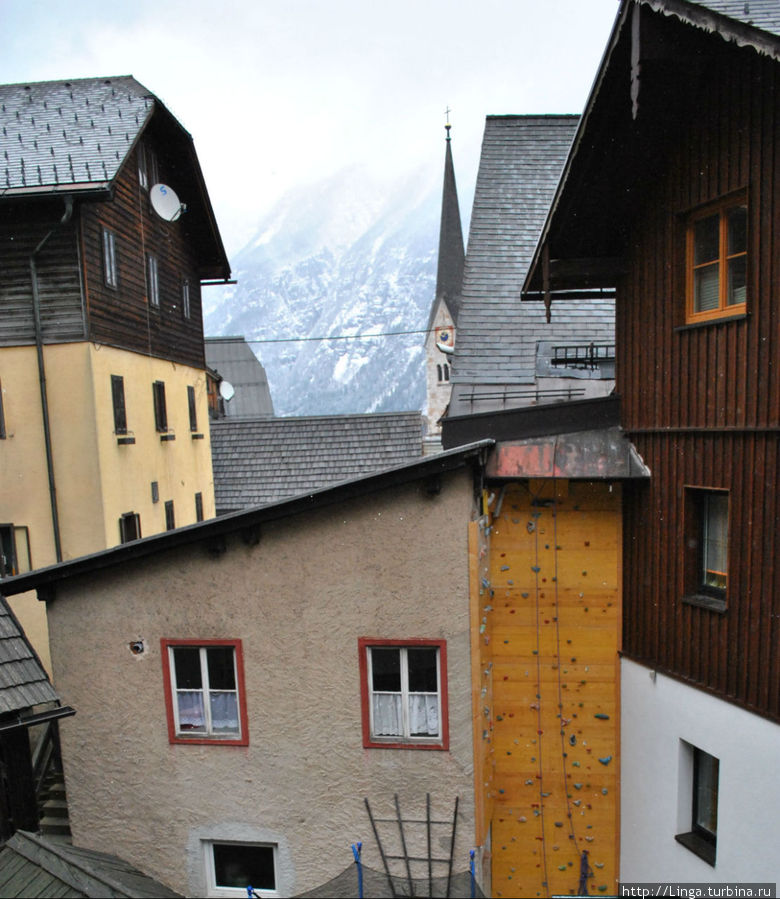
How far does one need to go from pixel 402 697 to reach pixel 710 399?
4.35 metres

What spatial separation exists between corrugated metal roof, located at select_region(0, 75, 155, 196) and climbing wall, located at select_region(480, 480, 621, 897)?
8833 millimetres

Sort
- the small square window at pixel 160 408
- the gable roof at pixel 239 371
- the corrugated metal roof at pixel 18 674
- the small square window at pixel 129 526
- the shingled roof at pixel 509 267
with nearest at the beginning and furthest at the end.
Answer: the corrugated metal roof at pixel 18 674 < the shingled roof at pixel 509 267 < the small square window at pixel 129 526 < the small square window at pixel 160 408 < the gable roof at pixel 239 371

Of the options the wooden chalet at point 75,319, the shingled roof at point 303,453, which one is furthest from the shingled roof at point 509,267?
the shingled roof at point 303,453

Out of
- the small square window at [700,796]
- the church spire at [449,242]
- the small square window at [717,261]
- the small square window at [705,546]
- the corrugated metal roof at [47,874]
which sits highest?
the church spire at [449,242]

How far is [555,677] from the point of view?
24.7 ft

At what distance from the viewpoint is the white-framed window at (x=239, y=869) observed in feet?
23.7

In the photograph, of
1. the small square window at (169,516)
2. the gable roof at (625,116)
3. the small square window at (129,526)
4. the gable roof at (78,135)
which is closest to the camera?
the gable roof at (625,116)

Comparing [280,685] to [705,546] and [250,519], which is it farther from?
[705,546]

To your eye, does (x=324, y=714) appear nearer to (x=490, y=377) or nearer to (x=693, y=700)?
(x=693, y=700)

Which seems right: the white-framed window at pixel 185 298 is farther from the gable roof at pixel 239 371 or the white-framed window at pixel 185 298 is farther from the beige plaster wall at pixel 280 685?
the gable roof at pixel 239 371

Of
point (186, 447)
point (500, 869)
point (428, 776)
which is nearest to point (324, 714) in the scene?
point (428, 776)

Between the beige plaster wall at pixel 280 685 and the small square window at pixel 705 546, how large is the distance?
7.33ft

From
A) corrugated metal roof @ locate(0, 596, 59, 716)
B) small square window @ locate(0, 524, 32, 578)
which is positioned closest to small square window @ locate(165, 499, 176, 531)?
small square window @ locate(0, 524, 32, 578)

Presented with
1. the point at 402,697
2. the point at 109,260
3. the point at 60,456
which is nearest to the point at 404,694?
the point at 402,697
